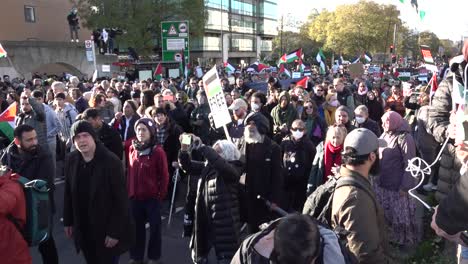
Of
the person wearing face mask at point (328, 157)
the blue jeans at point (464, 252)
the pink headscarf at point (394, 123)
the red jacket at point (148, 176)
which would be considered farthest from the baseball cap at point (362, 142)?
the red jacket at point (148, 176)

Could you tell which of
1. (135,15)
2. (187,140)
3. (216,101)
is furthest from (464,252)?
(135,15)

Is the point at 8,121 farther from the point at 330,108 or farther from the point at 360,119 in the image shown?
the point at 330,108

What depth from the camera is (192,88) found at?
14.7 metres

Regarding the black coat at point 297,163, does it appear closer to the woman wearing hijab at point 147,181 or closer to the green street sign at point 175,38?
the woman wearing hijab at point 147,181

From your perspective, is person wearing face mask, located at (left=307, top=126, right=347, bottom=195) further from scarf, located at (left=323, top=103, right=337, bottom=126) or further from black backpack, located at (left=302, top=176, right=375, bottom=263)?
scarf, located at (left=323, top=103, right=337, bottom=126)

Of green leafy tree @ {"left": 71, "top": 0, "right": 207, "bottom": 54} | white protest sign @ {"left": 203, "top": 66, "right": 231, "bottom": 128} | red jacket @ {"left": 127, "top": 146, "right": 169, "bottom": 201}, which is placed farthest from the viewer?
green leafy tree @ {"left": 71, "top": 0, "right": 207, "bottom": 54}

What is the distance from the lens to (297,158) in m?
6.05

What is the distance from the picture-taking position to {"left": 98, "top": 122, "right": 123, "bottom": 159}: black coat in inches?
245

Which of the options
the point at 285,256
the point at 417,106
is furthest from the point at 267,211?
the point at 417,106

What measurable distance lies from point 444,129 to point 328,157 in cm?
213

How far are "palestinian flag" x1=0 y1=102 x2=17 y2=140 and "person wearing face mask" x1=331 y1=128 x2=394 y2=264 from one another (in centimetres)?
566

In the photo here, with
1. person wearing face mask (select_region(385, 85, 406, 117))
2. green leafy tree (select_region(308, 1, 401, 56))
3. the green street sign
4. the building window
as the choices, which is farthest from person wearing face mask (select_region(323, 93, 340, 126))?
green leafy tree (select_region(308, 1, 401, 56))

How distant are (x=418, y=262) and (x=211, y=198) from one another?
Answer: 2167 millimetres

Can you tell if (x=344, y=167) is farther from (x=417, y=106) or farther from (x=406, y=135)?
(x=417, y=106)
